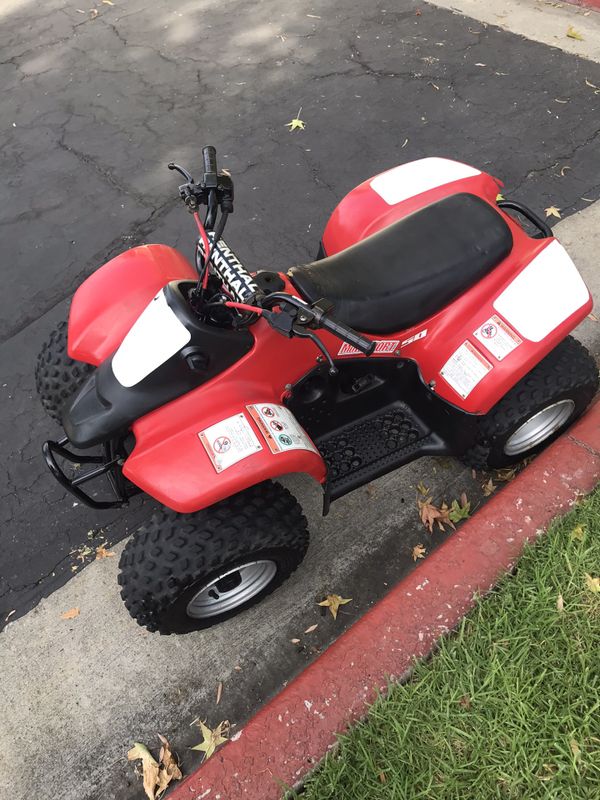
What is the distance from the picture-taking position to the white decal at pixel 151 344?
174 cm

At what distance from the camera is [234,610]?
2.21m

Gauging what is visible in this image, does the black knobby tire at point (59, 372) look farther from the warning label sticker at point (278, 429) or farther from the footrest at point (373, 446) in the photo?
the footrest at point (373, 446)

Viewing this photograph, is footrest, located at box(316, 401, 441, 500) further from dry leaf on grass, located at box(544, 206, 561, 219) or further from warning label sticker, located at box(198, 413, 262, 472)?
dry leaf on grass, located at box(544, 206, 561, 219)

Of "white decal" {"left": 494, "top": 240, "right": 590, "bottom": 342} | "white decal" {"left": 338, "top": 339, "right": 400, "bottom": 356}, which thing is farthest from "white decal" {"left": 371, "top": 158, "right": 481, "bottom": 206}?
"white decal" {"left": 338, "top": 339, "right": 400, "bottom": 356}

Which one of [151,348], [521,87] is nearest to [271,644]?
[151,348]

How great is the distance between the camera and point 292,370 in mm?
2012

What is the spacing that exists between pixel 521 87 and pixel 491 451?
3.49 m

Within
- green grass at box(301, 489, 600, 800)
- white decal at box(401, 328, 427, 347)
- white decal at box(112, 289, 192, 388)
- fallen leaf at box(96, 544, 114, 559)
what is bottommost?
green grass at box(301, 489, 600, 800)

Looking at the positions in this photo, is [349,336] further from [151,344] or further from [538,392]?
[538,392]

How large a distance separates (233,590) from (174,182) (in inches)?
115

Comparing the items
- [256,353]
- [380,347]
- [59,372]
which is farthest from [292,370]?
[59,372]

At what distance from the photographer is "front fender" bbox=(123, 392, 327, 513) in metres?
1.74

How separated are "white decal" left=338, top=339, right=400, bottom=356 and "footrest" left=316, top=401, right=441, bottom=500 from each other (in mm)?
377

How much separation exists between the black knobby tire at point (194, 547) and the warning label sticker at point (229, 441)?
8.3 inches
